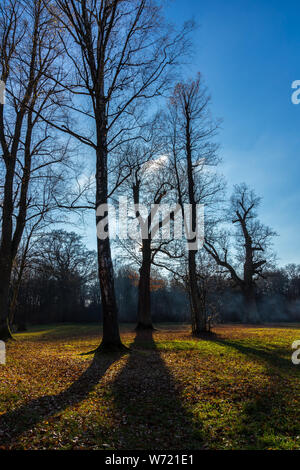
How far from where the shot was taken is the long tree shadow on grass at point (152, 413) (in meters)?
3.45

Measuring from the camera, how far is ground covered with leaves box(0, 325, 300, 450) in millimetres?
3453

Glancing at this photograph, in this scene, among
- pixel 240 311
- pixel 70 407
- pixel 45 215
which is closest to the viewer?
pixel 70 407

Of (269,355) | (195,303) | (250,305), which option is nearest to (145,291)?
(195,303)

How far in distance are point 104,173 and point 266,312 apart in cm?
3439

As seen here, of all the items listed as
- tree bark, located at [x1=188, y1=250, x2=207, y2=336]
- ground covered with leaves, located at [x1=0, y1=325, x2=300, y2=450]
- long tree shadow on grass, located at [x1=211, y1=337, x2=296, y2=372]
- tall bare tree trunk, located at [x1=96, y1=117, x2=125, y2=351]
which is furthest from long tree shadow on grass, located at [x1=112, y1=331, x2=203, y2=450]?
tree bark, located at [x1=188, y1=250, x2=207, y2=336]

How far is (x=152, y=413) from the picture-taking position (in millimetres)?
4266

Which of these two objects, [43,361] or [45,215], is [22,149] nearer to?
[45,215]

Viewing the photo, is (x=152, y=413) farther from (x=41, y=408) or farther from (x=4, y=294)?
(x=4, y=294)

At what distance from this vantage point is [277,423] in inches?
151

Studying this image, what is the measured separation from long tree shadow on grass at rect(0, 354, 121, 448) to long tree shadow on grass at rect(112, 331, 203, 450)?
58cm

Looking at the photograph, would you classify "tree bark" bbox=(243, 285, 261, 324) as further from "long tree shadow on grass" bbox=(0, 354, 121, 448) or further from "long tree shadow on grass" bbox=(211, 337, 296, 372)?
"long tree shadow on grass" bbox=(0, 354, 121, 448)

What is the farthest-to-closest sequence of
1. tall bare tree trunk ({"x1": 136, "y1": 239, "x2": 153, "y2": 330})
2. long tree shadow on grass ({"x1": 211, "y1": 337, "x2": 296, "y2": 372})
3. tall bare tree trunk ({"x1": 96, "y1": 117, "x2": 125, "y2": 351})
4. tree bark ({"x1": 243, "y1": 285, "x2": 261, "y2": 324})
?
tree bark ({"x1": 243, "y1": 285, "x2": 261, "y2": 324}), tall bare tree trunk ({"x1": 136, "y1": 239, "x2": 153, "y2": 330}), tall bare tree trunk ({"x1": 96, "y1": 117, "x2": 125, "y2": 351}), long tree shadow on grass ({"x1": 211, "y1": 337, "x2": 296, "y2": 372})

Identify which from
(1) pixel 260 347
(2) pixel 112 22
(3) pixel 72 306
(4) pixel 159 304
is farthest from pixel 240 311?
(2) pixel 112 22

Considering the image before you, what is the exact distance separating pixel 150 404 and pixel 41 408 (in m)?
1.68
